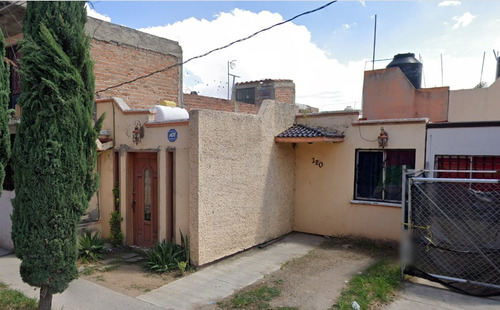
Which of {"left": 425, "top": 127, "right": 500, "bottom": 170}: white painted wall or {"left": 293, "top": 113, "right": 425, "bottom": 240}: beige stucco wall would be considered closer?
{"left": 425, "top": 127, "right": 500, "bottom": 170}: white painted wall

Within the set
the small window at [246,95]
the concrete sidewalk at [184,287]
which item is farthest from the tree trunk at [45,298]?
the small window at [246,95]

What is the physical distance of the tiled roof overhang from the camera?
7.90 meters

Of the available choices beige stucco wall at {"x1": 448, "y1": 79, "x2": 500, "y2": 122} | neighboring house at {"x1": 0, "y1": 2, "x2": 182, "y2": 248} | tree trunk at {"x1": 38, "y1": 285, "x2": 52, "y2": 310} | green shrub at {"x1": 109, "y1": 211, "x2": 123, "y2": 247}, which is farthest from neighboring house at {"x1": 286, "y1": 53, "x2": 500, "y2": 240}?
tree trunk at {"x1": 38, "y1": 285, "x2": 52, "y2": 310}

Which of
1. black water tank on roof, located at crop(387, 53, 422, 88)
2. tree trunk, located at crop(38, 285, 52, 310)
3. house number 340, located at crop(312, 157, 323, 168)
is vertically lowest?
tree trunk, located at crop(38, 285, 52, 310)

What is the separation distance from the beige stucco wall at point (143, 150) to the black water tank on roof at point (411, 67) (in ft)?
31.7

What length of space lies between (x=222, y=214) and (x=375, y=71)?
29.1 feet

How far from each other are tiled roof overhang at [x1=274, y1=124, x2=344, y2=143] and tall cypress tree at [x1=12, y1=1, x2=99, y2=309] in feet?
16.5

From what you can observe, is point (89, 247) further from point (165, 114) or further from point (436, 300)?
point (436, 300)

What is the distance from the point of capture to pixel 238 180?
721cm

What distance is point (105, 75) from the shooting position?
29.9 feet

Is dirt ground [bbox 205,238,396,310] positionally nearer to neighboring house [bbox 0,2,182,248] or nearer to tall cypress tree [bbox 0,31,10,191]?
tall cypress tree [bbox 0,31,10,191]

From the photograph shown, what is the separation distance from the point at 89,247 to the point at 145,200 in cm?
148

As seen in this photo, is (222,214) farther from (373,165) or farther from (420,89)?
(420,89)

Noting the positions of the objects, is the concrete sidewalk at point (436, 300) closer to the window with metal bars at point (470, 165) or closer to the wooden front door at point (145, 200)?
the window with metal bars at point (470, 165)
